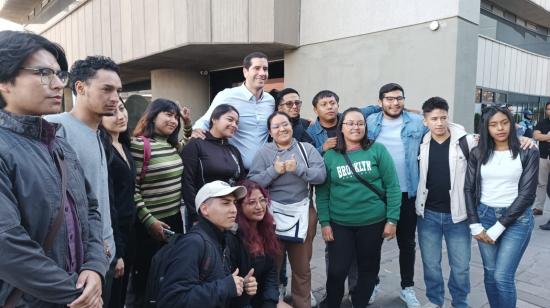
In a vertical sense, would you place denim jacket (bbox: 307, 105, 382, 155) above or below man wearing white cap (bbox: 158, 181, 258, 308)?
above

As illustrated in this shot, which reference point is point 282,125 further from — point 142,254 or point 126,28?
point 126,28

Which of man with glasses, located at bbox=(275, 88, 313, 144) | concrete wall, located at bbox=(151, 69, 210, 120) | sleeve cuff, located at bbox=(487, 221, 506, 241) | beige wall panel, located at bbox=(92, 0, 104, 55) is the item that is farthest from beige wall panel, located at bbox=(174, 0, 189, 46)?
sleeve cuff, located at bbox=(487, 221, 506, 241)

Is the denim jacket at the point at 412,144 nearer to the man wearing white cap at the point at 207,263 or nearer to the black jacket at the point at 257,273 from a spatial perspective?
the black jacket at the point at 257,273

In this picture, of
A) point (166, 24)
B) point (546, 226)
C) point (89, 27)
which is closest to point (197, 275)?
point (546, 226)

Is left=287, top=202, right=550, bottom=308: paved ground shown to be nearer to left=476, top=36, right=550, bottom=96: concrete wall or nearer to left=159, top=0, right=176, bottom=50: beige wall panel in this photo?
left=476, top=36, right=550, bottom=96: concrete wall

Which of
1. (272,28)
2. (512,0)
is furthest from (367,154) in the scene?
(512,0)

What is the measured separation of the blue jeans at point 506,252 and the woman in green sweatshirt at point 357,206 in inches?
29.9

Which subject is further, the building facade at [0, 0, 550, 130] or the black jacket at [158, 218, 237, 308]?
the building facade at [0, 0, 550, 130]

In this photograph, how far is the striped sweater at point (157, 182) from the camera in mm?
2975

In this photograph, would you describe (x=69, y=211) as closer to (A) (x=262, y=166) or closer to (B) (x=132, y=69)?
(A) (x=262, y=166)

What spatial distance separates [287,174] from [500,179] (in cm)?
174

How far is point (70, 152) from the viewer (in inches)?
69.9

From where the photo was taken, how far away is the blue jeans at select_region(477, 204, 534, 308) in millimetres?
2922

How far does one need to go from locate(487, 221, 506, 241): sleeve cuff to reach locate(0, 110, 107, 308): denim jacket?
291 centimetres
